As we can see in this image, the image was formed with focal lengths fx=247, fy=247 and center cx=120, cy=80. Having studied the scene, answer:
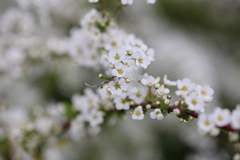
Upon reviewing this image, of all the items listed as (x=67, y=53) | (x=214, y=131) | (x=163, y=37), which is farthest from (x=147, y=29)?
(x=214, y=131)

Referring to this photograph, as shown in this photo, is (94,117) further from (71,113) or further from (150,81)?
(150,81)

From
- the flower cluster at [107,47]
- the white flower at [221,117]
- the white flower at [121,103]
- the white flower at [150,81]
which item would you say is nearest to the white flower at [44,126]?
the flower cluster at [107,47]

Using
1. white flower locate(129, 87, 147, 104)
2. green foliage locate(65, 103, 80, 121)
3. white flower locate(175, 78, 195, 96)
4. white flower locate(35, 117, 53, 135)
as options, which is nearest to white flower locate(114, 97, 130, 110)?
white flower locate(129, 87, 147, 104)

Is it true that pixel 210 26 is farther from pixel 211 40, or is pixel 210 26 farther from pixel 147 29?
pixel 147 29

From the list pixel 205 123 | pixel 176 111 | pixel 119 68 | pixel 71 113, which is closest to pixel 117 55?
pixel 119 68

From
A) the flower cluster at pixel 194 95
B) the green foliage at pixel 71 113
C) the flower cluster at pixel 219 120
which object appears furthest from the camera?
the green foliage at pixel 71 113

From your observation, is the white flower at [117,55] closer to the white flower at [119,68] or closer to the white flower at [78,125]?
the white flower at [119,68]

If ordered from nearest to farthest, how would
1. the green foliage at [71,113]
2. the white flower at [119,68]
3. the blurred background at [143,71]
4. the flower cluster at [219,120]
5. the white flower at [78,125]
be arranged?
the flower cluster at [219,120]
the white flower at [119,68]
the white flower at [78,125]
the green foliage at [71,113]
the blurred background at [143,71]
